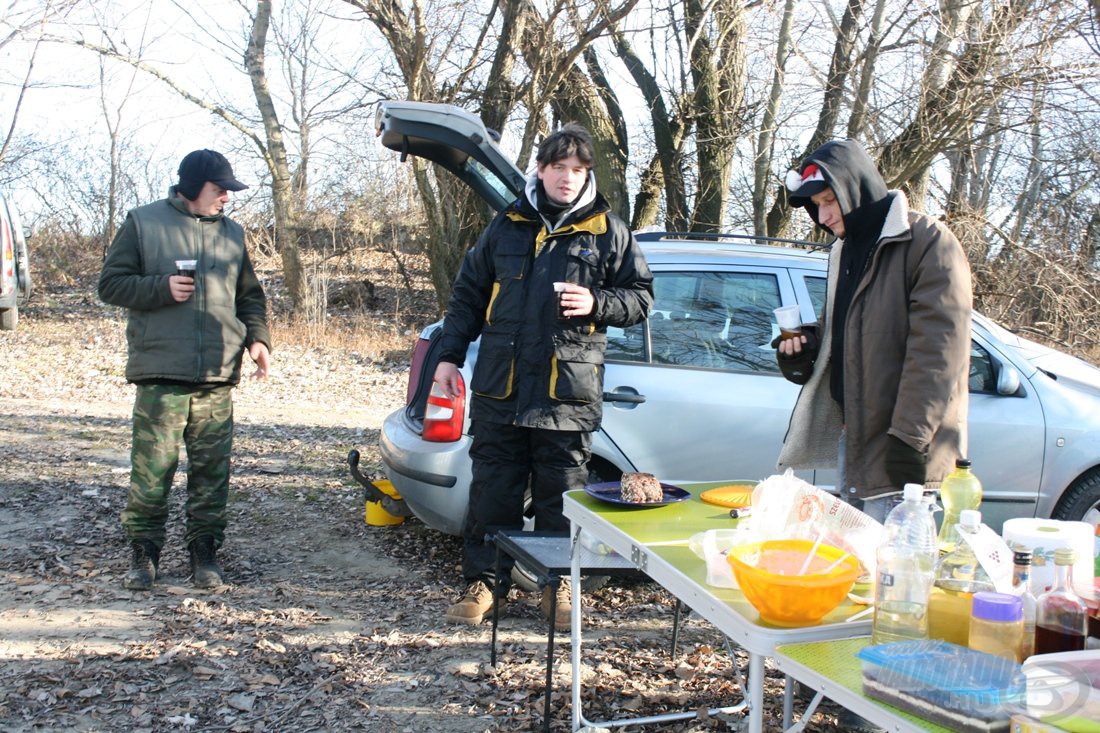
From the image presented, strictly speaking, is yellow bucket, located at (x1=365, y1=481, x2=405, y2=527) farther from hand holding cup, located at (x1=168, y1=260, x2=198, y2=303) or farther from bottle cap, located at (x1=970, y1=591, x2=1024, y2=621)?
bottle cap, located at (x1=970, y1=591, x2=1024, y2=621)

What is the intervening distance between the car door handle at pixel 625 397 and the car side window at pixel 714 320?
0.23m

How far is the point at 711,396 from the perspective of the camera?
457 cm

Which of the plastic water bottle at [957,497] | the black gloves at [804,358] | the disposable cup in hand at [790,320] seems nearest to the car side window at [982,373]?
the black gloves at [804,358]

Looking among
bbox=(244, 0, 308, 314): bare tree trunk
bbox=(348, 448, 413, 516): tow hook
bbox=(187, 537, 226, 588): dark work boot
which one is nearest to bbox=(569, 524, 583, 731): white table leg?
bbox=(348, 448, 413, 516): tow hook

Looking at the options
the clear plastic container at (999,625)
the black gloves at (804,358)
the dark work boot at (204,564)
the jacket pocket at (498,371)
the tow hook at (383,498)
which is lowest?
the dark work boot at (204,564)

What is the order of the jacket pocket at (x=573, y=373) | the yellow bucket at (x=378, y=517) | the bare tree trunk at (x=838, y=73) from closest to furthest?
the jacket pocket at (x=573, y=373) → the yellow bucket at (x=378, y=517) → the bare tree trunk at (x=838, y=73)

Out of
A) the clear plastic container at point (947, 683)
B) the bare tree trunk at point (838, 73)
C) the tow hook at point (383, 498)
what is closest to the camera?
the clear plastic container at point (947, 683)

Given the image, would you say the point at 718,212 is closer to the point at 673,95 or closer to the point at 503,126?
the point at 673,95

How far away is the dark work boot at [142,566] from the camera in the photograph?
4.58 metres

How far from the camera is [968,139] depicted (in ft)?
35.9

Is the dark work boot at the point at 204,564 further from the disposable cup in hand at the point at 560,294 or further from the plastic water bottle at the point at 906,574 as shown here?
the plastic water bottle at the point at 906,574

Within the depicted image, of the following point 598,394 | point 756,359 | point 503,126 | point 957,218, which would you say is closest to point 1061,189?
point 957,218

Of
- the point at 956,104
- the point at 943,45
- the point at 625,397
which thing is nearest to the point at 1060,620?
the point at 625,397

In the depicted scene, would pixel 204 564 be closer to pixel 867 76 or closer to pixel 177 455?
pixel 177 455
